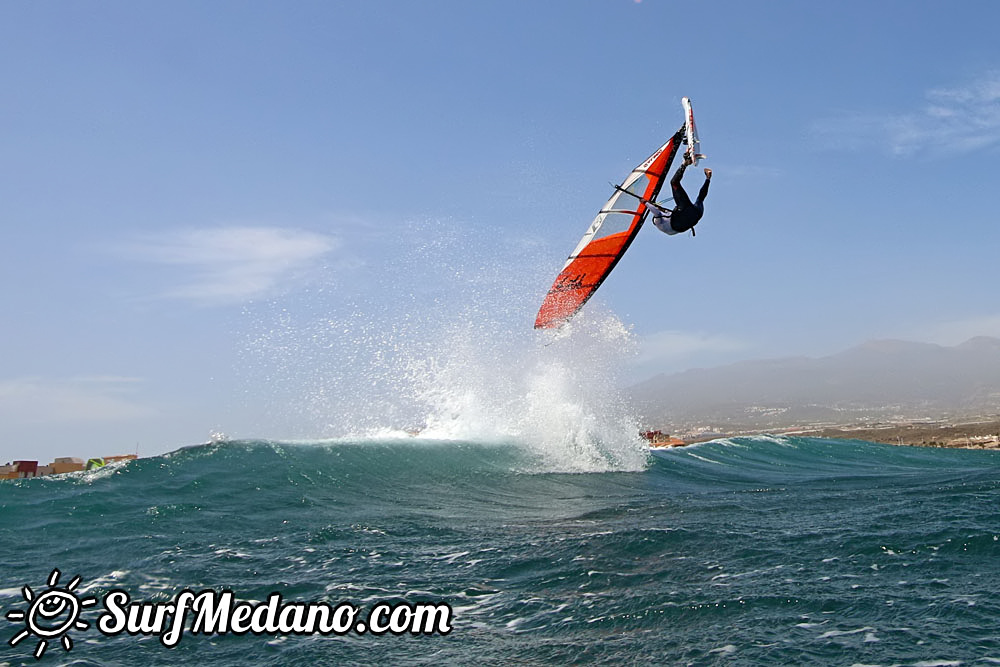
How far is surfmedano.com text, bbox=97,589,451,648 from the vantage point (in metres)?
5.06

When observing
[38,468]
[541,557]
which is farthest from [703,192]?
[38,468]

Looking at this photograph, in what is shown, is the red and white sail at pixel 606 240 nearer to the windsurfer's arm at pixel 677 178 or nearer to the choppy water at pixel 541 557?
the windsurfer's arm at pixel 677 178

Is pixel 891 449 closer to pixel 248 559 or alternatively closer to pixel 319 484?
pixel 319 484

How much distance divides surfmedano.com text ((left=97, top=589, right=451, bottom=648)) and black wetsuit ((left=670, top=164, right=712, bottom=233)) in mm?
6438

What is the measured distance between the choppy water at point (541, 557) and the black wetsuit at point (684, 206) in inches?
158

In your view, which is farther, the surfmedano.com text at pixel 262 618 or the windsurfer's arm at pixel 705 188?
the windsurfer's arm at pixel 705 188

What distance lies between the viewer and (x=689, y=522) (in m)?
7.98

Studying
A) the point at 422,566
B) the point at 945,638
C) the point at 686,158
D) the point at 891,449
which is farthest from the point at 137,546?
the point at 891,449

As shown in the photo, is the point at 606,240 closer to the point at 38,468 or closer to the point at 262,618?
the point at 262,618

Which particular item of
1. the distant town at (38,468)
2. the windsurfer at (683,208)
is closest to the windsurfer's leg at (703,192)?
the windsurfer at (683,208)

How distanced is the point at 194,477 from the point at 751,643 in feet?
34.4

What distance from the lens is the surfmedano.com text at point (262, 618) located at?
5.06 m

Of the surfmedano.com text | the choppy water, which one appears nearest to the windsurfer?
the choppy water

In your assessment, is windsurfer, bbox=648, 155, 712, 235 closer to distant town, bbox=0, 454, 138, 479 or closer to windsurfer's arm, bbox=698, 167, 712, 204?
windsurfer's arm, bbox=698, 167, 712, 204
